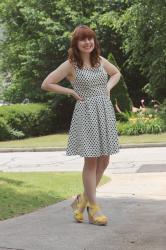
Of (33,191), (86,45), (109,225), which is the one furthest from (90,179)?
(33,191)

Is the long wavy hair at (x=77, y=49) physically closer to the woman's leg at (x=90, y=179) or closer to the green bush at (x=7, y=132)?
the woman's leg at (x=90, y=179)

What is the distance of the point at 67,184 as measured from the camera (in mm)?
8992

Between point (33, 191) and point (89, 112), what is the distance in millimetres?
2634

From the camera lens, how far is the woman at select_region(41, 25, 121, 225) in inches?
224

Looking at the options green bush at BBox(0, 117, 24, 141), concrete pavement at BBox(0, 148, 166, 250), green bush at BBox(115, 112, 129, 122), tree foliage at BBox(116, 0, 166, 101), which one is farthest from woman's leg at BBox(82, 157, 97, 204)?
green bush at BBox(115, 112, 129, 122)

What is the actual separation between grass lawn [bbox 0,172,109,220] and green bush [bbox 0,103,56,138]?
15567mm

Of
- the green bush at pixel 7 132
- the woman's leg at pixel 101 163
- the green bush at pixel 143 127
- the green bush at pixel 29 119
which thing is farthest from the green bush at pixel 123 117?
the woman's leg at pixel 101 163

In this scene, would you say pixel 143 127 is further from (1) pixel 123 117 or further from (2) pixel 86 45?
(2) pixel 86 45

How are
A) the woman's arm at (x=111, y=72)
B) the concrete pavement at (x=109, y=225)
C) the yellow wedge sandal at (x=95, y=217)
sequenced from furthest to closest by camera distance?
the woman's arm at (x=111, y=72), the yellow wedge sandal at (x=95, y=217), the concrete pavement at (x=109, y=225)

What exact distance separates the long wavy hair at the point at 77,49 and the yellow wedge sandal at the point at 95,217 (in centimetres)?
134

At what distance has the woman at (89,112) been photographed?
18.7ft

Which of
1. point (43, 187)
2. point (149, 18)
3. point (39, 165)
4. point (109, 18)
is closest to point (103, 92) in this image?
point (43, 187)

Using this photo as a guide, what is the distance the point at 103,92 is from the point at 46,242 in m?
1.61

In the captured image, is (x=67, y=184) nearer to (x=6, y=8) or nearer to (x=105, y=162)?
(x=105, y=162)
